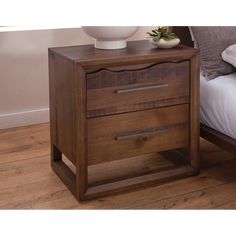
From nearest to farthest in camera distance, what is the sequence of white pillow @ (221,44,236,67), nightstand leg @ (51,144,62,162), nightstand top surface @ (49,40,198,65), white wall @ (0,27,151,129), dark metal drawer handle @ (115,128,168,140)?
nightstand top surface @ (49,40,198,65) → dark metal drawer handle @ (115,128,168,140) → white pillow @ (221,44,236,67) → nightstand leg @ (51,144,62,162) → white wall @ (0,27,151,129)

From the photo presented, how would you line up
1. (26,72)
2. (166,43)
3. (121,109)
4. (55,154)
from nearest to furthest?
(121,109) → (166,43) → (55,154) → (26,72)

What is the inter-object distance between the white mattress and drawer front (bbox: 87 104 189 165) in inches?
4.5

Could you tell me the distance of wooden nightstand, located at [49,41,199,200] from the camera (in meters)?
1.70

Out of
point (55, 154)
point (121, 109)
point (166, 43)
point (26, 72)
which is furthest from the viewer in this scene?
point (26, 72)

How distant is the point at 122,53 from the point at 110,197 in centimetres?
57

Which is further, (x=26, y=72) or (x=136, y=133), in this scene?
(x=26, y=72)

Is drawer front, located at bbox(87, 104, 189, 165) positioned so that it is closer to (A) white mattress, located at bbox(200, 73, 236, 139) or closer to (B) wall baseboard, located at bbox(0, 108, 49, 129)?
(A) white mattress, located at bbox(200, 73, 236, 139)

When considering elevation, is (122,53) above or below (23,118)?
above

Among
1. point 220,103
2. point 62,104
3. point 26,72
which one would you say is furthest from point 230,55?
point 26,72

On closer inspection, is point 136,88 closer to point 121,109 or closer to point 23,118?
point 121,109

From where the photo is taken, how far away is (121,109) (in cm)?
176

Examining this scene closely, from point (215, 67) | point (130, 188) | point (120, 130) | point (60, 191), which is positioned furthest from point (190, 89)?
point (60, 191)

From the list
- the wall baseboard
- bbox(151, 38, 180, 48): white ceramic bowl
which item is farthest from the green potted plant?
the wall baseboard
